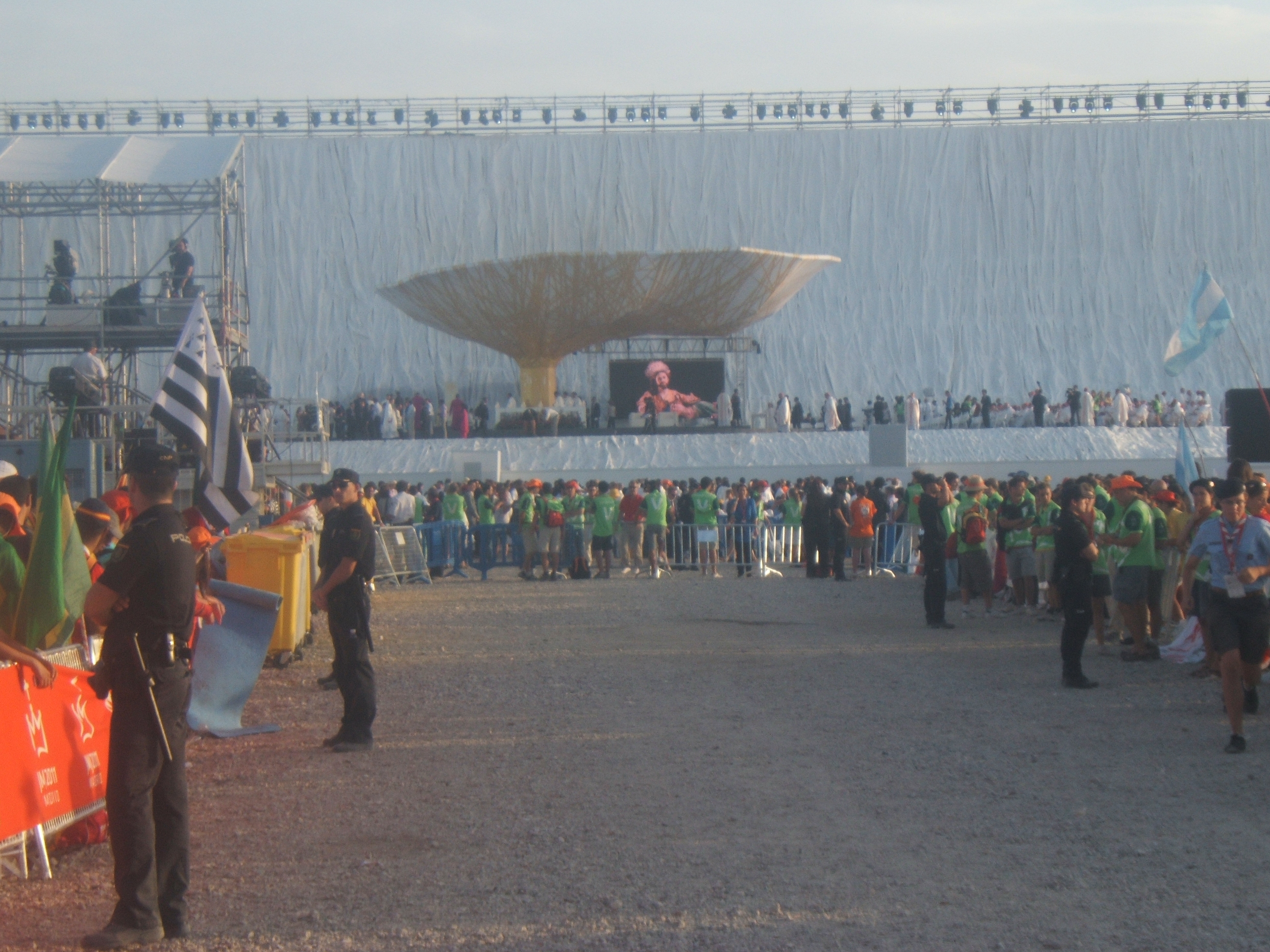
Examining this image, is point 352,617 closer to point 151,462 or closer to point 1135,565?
point 151,462

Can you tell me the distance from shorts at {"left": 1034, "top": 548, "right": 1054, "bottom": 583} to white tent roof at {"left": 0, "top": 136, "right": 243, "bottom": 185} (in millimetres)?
13517

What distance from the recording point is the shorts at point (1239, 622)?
20.3 ft

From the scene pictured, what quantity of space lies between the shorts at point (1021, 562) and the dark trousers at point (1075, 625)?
137 inches

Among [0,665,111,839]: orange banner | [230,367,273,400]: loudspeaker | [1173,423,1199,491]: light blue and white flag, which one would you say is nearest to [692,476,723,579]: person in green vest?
[230,367,273,400]: loudspeaker

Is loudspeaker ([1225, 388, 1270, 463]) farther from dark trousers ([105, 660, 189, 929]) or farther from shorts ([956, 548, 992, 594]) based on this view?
dark trousers ([105, 660, 189, 929])

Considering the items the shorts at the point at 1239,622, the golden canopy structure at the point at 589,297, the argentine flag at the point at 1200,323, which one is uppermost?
the golden canopy structure at the point at 589,297

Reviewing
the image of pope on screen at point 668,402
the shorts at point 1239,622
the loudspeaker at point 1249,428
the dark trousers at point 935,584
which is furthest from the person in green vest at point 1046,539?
the image of pope on screen at point 668,402

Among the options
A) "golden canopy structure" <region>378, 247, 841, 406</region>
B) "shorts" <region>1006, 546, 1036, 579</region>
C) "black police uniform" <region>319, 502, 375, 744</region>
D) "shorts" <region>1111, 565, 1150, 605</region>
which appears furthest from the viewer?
"golden canopy structure" <region>378, 247, 841, 406</region>

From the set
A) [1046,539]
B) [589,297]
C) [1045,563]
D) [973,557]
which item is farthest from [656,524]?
[589,297]

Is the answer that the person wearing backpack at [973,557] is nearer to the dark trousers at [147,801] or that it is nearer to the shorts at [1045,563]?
the shorts at [1045,563]

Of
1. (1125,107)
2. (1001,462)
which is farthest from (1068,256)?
(1001,462)

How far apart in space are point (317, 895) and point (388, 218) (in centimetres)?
3795

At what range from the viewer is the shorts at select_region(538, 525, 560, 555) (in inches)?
664

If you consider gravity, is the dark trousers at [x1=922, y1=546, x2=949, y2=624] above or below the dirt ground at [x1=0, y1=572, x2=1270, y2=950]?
above
